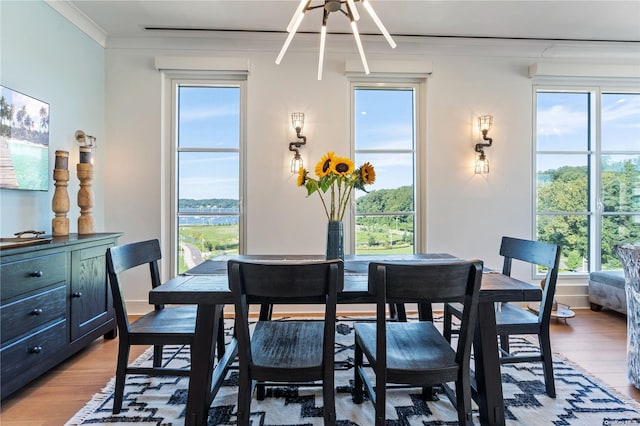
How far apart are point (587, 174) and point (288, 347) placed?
3.86 meters

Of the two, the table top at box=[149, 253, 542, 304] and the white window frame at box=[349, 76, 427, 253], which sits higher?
the white window frame at box=[349, 76, 427, 253]

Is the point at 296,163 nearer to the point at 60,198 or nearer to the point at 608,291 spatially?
the point at 60,198

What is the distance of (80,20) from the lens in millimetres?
2846

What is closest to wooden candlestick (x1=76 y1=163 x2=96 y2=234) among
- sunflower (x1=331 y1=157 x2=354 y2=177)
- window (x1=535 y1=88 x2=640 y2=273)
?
sunflower (x1=331 y1=157 x2=354 y2=177)

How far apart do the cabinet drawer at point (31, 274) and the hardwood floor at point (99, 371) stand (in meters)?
0.62

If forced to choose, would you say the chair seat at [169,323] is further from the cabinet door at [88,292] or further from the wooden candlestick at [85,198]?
the wooden candlestick at [85,198]

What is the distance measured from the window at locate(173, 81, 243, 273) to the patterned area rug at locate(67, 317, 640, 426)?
65.5 inches

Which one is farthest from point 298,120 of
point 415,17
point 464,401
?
point 464,401

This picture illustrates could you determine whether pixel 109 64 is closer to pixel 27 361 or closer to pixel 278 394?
pixel 27 361

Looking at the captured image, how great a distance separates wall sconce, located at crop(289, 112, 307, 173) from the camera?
126 inches

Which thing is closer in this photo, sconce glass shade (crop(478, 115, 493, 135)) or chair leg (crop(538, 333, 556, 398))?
chair leg (crop(538, 333, 556, 398))

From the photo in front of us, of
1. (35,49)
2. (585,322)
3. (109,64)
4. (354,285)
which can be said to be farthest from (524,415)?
(109,64)

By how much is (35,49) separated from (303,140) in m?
2.17

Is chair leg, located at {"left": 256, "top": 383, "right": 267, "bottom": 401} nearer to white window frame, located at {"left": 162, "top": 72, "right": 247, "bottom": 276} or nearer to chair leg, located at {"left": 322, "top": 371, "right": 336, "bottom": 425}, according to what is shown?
chair leg, located at {"left": 322, "top": 371, "right": 336, "bottom": 425}
